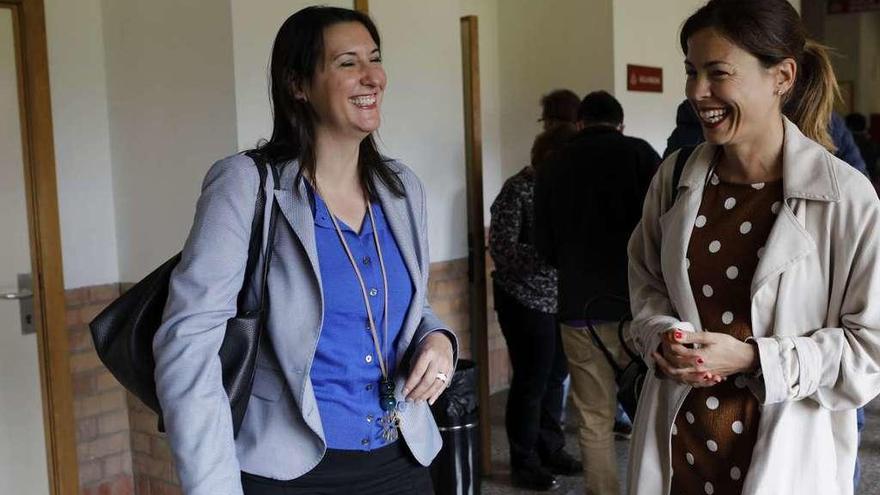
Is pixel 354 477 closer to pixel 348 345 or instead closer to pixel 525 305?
pixel 348 345

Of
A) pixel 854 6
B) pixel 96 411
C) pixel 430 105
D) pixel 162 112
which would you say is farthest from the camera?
pixel 854 6

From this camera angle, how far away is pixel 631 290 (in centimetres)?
200

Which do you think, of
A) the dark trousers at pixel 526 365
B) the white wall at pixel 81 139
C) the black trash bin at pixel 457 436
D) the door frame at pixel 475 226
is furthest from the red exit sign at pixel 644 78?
the white wall at pixel 81 139

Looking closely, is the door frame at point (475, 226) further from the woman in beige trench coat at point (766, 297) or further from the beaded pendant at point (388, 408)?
the beaded pendant at point (388, 408)

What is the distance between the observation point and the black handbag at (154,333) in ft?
5.05

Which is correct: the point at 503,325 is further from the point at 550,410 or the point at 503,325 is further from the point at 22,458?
the point at 22,458

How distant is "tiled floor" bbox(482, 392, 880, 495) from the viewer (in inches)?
167

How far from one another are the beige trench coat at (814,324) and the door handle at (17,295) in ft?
7.87

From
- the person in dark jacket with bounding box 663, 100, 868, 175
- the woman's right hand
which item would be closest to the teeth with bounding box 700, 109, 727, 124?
the woman's right hand

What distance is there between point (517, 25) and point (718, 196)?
4284mm

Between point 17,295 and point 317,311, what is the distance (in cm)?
207

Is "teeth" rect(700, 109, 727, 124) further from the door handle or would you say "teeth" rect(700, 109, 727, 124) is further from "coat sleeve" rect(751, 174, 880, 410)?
the door handle

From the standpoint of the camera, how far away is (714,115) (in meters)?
1.70

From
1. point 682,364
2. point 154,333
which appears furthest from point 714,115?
point 154,333
